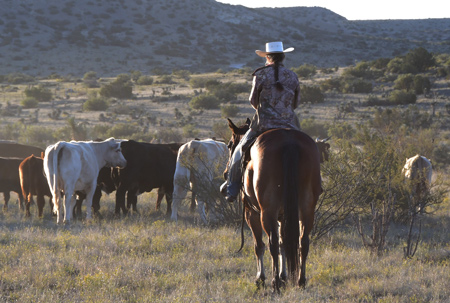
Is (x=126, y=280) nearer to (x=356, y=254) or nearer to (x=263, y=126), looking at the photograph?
(x=263, y=126)

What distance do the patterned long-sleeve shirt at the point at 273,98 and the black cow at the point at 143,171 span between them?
22.9ft

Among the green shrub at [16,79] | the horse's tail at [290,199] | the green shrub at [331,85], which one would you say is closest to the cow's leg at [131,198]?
the horse's tail at [290,199]

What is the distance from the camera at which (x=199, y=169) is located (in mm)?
12125

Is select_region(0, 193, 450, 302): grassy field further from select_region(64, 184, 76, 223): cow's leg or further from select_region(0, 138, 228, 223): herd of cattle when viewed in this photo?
select_region(0, 138, 228, 223): herd of cattle

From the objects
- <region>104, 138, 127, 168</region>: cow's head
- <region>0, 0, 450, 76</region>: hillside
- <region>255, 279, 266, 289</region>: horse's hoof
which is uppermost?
<region>0, 0, 450, 76</region>: hillside

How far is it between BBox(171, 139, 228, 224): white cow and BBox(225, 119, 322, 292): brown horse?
458cm

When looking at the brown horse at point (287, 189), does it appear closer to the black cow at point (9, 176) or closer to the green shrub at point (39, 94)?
the black cow at point (9, 176)

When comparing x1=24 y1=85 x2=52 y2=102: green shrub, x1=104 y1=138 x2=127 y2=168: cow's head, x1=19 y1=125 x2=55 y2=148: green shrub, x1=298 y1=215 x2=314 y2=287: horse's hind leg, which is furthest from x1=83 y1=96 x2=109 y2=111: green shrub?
x1=298 y1=215 x2=314 y2=287: horse's hind leg

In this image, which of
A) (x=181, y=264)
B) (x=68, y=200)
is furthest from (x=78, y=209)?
(x=181, y=264)

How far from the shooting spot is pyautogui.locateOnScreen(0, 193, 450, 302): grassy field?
6.49 m

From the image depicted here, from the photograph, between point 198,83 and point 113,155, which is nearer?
point 113,155

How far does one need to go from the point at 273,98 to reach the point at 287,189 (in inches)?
51.2

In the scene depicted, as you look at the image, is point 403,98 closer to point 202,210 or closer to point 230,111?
point 230,111

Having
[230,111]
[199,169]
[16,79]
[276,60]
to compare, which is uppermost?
[276,60]
